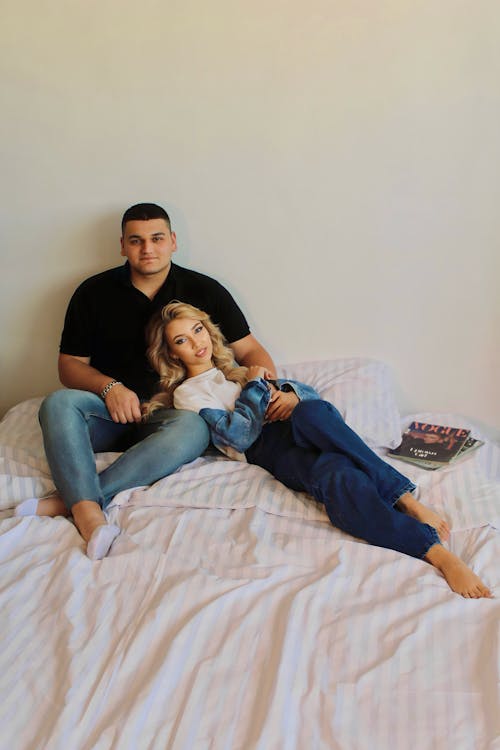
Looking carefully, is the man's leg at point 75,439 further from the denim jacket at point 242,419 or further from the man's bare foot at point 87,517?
the denim jacket at point 242,419

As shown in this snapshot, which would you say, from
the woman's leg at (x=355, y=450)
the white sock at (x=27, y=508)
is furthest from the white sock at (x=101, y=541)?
the woman's leg at (x=355, y=450)

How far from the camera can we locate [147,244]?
214cm

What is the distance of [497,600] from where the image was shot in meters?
1.36

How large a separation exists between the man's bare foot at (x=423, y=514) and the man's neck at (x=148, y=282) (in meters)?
1.05

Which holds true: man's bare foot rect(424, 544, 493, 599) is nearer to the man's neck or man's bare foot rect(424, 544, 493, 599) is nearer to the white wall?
the white wall

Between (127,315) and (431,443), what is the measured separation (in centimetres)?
104

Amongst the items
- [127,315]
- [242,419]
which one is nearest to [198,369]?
[242,419]

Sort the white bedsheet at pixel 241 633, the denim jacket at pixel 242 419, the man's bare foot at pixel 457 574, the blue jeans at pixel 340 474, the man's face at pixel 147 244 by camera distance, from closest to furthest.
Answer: the white bedsheet at pixel 241 633
the man's bare foot at pixel 457 574
the blue jeans at pixel 340 474
the denim jacket at pixel 242 419
the man's face at pixel 147 244

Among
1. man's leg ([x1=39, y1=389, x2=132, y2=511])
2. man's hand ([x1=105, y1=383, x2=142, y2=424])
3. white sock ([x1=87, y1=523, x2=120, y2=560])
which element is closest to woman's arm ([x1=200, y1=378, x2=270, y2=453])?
man's hand ([x1=105, y1=383, x2=142, y2=424])

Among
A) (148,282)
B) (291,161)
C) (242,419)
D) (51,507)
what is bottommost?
(51,507)

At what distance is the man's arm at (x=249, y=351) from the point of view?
7.36ft

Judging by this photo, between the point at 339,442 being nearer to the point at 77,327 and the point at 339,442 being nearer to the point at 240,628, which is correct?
the point at 240,628

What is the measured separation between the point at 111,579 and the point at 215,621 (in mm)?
288

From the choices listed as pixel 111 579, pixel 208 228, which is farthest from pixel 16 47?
pixel 111 579
